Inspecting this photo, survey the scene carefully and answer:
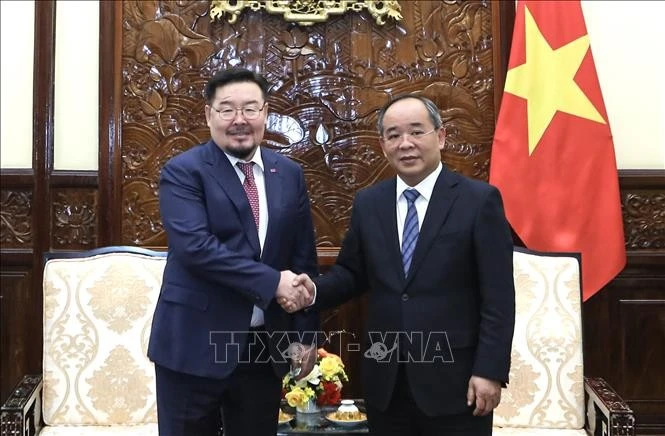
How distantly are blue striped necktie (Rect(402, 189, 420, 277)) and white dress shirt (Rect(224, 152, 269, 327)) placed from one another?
0.36m

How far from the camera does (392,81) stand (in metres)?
A: 3.04

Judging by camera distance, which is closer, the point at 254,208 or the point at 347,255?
the point at 254,208

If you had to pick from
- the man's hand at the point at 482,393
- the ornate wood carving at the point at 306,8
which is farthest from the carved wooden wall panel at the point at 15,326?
the man's hand at the point at 482,393

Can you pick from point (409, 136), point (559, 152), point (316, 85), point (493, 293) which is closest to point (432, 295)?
point (493, 293)

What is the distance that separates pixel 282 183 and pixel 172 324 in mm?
462

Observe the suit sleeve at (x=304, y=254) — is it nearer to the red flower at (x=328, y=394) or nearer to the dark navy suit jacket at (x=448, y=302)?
the dark navy suit jacket at (x=448, y=302)

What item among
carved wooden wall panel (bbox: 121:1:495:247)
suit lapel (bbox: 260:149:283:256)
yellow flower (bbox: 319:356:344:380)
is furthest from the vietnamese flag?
suit lapel (bbox: 260:149:283:256)

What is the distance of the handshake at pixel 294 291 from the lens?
5.78 feet

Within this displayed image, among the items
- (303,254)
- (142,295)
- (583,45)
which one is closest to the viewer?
(303,254)

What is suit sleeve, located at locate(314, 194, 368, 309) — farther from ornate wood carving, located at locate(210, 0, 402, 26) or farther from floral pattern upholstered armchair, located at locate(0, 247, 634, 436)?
ornate wood carving, located at locate(210, 0, 402, 26)

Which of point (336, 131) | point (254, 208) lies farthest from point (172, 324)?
point (336, 131)

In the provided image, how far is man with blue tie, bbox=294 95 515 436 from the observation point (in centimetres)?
167

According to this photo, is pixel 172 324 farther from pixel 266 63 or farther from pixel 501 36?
pixel 501 36

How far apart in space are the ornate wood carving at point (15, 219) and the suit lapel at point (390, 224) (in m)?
1.87
